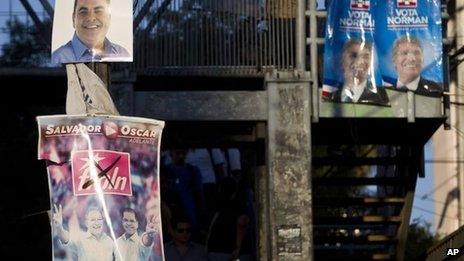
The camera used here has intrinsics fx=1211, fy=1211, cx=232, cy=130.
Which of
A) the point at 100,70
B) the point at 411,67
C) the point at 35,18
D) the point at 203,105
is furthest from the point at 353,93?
the point at 100,70

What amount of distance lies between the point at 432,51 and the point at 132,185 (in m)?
6.23

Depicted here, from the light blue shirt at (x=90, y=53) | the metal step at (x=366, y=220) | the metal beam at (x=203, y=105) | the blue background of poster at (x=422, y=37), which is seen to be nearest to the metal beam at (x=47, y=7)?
the metal beam at (x=203, y=105)

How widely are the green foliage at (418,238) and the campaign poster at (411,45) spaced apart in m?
13.7

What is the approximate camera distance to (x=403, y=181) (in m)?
18.2

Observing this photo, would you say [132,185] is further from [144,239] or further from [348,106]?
[348,106]

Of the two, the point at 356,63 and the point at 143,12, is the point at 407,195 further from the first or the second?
the point at 143,12

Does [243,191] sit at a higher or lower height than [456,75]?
lower

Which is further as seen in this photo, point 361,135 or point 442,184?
point 442,184

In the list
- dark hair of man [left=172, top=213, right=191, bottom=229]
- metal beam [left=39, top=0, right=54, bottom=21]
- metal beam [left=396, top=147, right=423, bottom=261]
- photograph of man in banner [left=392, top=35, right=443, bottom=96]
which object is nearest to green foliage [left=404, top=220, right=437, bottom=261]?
metal beam [left=396, top=147, right=423, bottom=261]

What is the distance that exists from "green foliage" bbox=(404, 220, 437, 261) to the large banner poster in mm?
18926

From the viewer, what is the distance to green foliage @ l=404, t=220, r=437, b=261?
98.1 feet

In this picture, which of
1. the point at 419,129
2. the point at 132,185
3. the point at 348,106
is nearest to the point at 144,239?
the point at 132,185

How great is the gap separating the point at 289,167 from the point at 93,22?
4814mm

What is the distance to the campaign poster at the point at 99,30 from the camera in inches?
426
